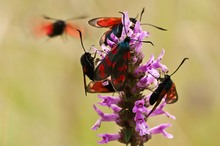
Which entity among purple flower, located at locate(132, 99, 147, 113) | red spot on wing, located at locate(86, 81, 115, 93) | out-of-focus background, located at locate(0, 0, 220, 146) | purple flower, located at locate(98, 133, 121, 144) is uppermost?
purple flower, located at locate(132, 99, 147, 113)

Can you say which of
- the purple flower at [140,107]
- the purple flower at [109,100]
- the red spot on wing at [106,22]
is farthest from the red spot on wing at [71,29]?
the purple flower at [140,107]

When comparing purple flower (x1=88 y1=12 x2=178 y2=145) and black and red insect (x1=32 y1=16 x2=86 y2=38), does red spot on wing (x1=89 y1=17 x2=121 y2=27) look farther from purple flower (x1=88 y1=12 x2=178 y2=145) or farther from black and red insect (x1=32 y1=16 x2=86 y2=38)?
black and red insect (x1=32 y1=16 x2=86 y2=38)

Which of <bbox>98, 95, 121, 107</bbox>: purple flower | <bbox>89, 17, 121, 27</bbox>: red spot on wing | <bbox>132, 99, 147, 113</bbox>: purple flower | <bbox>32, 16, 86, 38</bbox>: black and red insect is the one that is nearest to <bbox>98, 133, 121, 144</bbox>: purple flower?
<bbox>98, 95, 121, 107</bbox>: purple flower

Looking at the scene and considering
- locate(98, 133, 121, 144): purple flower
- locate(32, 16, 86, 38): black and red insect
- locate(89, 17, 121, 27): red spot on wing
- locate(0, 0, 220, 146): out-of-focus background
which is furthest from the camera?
locate(0, 0, 220, 146): out-of-focus background

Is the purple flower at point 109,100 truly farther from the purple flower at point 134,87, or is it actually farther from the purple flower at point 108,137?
the purple flower at point 108,137

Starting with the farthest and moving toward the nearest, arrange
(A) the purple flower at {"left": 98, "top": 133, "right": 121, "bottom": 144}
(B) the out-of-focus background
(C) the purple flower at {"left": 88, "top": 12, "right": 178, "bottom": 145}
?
(B) the out-of-focus background < (A) the purple flower at {"left": 98, "top": 133, "right": 121, "bottom": 144} < (C) the purple flower at {"left": 88, "top": 12, "right": 178, "bottom": 145}

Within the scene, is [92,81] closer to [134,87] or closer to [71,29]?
[134,87]
